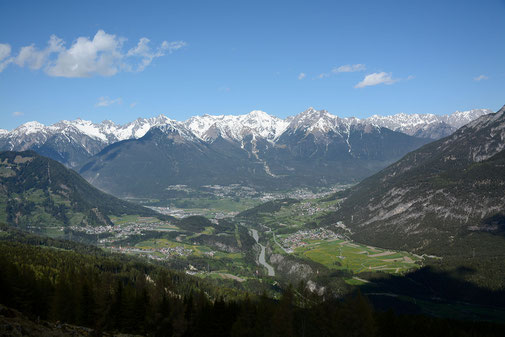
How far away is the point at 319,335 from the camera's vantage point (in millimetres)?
59250

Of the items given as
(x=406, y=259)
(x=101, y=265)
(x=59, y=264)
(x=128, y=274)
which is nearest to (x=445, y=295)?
(x=406, y=259)

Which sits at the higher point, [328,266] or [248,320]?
[248,320]

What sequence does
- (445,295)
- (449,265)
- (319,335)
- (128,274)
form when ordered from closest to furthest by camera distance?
1. (319,335)
2. (128,274)
3. (445,295)
4. (449,265)

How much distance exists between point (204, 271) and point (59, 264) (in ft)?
223

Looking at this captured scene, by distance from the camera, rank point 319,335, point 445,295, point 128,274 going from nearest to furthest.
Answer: point 319,335 → point 128,274 → point 445,295

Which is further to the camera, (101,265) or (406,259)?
(406,259)

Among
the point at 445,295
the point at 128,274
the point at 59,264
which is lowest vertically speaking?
the point at 445,295

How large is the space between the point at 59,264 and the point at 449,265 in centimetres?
14679

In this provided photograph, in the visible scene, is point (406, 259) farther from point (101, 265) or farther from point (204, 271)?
point (101, 265)

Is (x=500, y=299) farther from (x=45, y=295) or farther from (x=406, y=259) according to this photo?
(x=45, y=295)

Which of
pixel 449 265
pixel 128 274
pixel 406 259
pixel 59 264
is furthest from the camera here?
pixel 406 259

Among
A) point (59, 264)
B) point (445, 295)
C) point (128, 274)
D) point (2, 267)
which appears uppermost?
point (2, 267)

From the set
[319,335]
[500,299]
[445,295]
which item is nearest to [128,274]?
[319,335]

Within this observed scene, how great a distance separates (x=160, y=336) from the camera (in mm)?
62125
